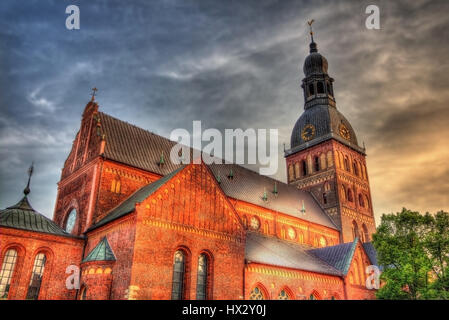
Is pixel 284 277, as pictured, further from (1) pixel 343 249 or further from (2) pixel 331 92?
(2) pixel 331 92

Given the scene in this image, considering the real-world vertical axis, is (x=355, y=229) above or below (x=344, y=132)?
below

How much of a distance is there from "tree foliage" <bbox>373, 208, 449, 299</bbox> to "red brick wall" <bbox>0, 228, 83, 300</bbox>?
2158 cm

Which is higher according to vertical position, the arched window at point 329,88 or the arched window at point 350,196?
the arched window at point 329,88

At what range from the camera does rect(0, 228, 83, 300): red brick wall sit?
21.6 metres

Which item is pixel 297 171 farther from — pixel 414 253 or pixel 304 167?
pixel 414 253

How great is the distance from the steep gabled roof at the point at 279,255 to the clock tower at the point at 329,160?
14177mm

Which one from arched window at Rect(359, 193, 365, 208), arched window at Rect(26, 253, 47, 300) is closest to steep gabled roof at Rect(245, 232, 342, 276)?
arched window at Rect(26, 253, 47, 300)

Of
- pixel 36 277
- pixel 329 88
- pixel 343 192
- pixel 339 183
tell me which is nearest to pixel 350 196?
pixel 343 192

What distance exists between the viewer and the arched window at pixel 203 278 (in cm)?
2194

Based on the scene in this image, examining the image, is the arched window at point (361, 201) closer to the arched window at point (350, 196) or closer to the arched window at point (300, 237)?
the arched window at point (350, 196)

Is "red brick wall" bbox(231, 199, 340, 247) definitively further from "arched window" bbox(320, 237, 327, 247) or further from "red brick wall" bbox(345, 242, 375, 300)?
"red brick wall" bbox(345, 242, 375, 300)

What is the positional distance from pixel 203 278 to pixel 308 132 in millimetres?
36269

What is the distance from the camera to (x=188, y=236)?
22.0 m

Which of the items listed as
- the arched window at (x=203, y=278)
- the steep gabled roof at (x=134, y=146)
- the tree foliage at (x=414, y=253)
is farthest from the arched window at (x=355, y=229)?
the arched window at (x=203, y=278)
